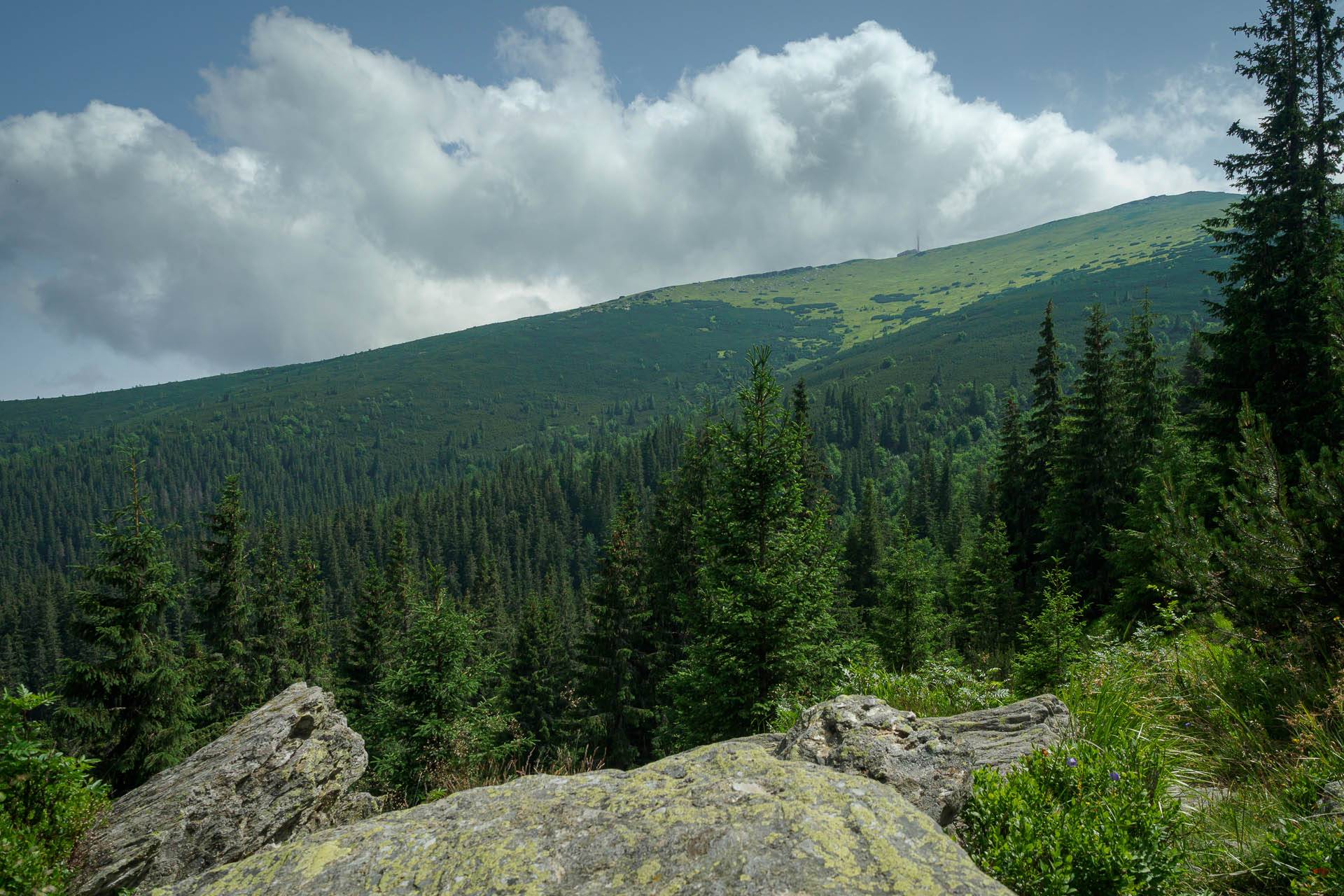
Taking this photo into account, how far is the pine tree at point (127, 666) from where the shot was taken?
17344 mm

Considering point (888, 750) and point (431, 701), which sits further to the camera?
point (431, 701)

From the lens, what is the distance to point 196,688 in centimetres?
1903

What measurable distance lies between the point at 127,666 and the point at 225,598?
22.6ft

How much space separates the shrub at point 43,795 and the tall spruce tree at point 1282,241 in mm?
20839

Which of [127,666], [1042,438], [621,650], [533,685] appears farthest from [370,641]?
[1042,438]

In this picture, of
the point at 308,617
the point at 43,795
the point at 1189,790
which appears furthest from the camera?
the point at 308,617

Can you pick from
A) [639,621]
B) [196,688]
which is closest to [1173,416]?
[639,621]

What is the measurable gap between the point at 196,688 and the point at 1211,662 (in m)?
24.4

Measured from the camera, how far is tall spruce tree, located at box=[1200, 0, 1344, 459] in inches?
569

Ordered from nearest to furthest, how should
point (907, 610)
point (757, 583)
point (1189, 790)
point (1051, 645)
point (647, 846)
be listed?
point (647, 846), point (1189, 790), point (757, 583), point (1051, 645), point (907, 610)

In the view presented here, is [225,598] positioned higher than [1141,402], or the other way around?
[1141,402]

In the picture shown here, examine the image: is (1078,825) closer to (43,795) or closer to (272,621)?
(43,795)

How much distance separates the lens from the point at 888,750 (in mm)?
4691

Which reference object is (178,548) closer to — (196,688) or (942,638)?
(196,688)
